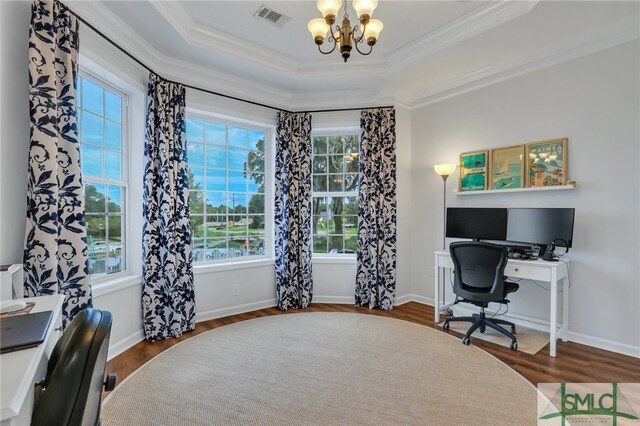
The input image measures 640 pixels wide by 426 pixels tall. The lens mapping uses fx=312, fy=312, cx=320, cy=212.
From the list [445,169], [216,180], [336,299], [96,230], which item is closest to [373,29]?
[445,169]

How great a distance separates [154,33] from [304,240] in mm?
2650

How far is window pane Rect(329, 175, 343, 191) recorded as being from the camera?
435 centimetres

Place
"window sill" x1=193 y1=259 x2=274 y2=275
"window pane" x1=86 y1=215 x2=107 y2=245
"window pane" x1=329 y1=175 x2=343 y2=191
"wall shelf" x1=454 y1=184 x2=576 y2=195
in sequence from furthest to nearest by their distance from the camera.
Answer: "window pane" x1=329 y1=175 x2=343 y2=191
"window sill" x1=193 y1=259 x2=274 y2=275
"wall shelf" x1=454 y1=184 x2=576 y2=195
"window pane" x1=86 y1=215 x2=107 y2=245

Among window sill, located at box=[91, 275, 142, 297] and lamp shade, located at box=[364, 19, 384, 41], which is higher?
lamp shade, located at box=[364, 19, 384, 41]

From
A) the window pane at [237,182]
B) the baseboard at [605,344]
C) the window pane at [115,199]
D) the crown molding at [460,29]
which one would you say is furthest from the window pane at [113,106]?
the baseboard at [605,344]

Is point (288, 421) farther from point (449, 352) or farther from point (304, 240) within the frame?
point (304, 240)

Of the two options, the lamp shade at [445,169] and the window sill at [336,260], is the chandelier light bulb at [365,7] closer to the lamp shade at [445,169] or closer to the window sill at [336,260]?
the lamp shade at [445,169]

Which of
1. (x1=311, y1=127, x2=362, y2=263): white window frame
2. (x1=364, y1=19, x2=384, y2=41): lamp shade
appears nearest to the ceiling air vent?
(x1=364, y1=19, x2=384, y2=41): lamp shade

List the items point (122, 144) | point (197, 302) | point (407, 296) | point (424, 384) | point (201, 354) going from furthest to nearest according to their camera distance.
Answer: point (407, 296), point (197, 302), point (122, 144), point (201, 354), point (424, 384)

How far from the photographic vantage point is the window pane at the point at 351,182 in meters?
4.30

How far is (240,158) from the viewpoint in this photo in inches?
159

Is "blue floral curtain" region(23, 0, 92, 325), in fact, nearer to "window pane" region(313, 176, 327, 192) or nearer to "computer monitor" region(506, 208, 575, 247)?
"window pane" region(313, 176, 327, 192)

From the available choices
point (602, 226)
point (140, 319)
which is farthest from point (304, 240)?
point (602, 226)

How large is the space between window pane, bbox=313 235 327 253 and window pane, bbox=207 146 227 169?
5.13ft
